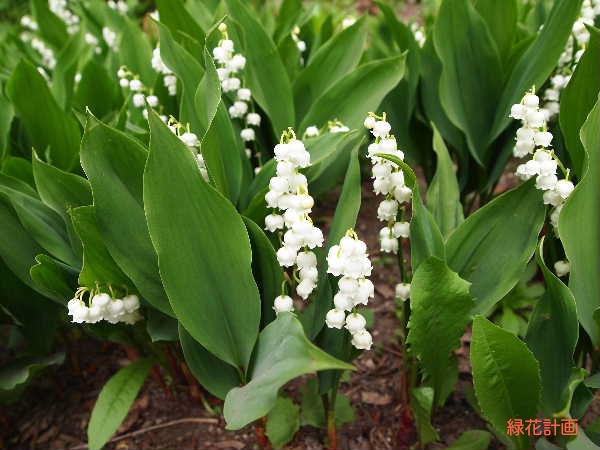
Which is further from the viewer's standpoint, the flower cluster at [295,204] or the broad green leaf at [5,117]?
the broad green leaf at [5,117]

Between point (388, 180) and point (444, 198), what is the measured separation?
1.40ft

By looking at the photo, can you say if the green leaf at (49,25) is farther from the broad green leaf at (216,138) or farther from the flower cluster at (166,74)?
the broad green leaf at (216,138)

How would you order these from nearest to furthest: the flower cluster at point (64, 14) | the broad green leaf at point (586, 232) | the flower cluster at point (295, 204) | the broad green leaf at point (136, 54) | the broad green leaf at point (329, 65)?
the flower cluster at point (295, 204) → the broad green leaf at point (586, 232) → the broad green leaf at point (329, 65) → the broad green leaf at point (136, 54) → the flower cluster at point (64, 14)

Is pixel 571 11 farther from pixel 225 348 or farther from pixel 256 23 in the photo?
pixel 225 348

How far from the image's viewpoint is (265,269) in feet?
4.67

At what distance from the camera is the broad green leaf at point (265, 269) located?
135 cm

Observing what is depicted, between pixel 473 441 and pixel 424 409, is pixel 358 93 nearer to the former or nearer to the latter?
pixel 424 409

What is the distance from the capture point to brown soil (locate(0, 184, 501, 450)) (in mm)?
1795

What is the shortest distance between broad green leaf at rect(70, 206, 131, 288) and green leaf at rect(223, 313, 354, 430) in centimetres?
44

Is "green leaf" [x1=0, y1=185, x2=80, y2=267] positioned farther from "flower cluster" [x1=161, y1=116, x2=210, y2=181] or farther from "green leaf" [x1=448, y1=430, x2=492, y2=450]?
"green leaf" [x1=448, y1=430, x2=492, y2=450]

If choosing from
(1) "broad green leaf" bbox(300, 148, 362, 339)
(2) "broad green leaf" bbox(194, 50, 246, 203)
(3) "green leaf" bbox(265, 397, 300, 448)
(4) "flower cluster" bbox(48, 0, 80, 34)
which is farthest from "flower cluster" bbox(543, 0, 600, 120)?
(4) "flower cluster" bbox(48, 0, 80, 34)

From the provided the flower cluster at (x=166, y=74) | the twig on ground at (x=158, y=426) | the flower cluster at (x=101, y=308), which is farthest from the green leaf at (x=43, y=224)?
the twig on ground at (x=158, y=426)

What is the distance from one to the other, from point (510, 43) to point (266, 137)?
3.15 ft

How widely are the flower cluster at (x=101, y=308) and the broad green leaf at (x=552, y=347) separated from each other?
1.02 metres
